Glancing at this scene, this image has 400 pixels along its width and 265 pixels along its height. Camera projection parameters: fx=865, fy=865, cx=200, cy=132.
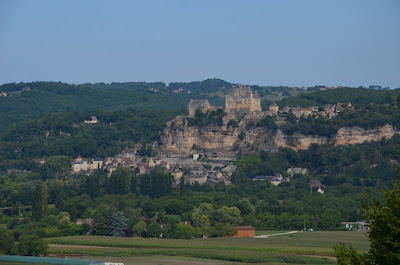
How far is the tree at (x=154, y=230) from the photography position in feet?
185

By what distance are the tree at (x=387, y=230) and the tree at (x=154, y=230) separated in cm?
3729

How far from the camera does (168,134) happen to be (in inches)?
3794

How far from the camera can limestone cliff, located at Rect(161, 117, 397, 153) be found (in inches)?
3403

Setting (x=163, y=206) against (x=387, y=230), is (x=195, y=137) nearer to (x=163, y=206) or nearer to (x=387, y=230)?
(x=163, y=206)

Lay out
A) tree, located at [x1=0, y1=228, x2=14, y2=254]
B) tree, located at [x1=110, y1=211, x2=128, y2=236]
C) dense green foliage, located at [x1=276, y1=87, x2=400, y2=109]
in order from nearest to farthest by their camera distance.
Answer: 1. tree, located at [x1=0, y1=228, x2=14, y2=254]
2. tree, located at [x1=110, y1=211, x2=128, y2=236]
3. dense green foliage, located at [x1=276, y1=87, x2=400, y2=109]

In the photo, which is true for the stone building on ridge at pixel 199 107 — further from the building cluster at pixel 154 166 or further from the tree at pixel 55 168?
the tree at pixel 55 168

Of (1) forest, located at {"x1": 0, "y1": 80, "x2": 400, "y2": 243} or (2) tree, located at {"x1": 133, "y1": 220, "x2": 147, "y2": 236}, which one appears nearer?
(2) tree, located at {"x1": 133, "y1": 220, "x2": 147, "y2": 236}

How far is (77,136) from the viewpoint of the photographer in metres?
99.7

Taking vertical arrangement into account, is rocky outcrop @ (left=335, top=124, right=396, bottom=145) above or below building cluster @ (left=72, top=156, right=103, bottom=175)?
above

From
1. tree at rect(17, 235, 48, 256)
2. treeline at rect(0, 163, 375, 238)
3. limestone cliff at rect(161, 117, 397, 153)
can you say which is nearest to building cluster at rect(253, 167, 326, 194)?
treeline at rect(0, 163, 375, 238)

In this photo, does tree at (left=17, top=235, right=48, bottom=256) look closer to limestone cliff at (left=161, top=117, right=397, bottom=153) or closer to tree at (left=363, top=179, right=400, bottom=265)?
tree at (left=363, top=179, right=400, bottom=265)

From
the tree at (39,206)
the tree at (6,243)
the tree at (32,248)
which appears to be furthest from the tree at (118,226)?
the tree at (32,248)

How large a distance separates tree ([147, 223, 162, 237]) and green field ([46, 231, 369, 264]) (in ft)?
5.74

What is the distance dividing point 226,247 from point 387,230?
2894 cm
